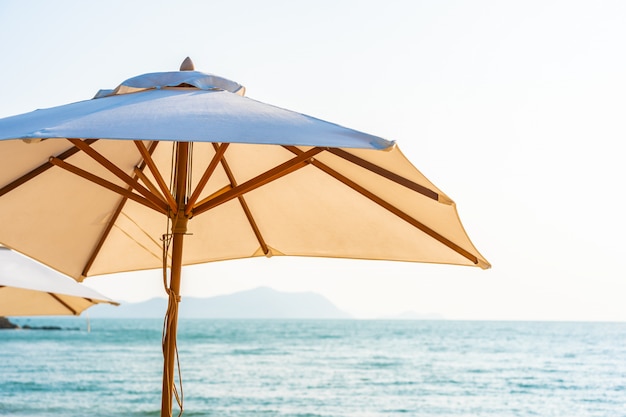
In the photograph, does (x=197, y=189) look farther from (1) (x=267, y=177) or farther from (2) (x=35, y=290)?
(2) (x=35, y=290)

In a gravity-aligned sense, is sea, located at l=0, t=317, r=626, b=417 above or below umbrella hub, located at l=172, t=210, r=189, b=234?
below

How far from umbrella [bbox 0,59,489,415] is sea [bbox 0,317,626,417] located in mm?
8541

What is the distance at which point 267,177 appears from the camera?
10.3 ft

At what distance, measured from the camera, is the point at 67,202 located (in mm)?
3924

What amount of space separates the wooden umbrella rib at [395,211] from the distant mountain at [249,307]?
13226 cm

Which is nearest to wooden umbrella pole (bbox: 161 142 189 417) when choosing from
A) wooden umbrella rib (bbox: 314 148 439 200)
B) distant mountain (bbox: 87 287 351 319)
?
wooden umbrella rib (bbox: 314 148 439 200)

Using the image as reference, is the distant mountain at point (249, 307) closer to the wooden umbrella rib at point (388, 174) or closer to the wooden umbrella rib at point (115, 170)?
the wooden umbrella rib at point (115, 170)

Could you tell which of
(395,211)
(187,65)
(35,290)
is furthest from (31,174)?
(35,290)

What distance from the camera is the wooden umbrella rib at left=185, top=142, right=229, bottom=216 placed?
123 inches

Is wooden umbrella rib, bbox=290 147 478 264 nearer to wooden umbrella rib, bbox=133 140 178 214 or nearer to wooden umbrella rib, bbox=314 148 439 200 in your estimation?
wooden umbrella rib, bbox=314 148 439 200

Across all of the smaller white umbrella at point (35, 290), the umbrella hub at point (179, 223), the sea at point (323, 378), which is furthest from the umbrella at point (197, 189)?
the sea at point (323, 378)

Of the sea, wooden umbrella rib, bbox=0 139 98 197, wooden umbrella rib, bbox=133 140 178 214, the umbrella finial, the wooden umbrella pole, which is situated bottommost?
the sea

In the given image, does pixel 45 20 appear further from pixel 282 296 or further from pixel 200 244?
pixel 282 296

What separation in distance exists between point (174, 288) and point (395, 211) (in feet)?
3.27
